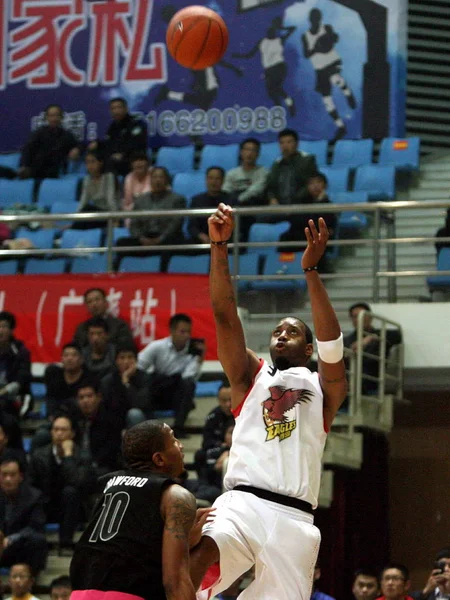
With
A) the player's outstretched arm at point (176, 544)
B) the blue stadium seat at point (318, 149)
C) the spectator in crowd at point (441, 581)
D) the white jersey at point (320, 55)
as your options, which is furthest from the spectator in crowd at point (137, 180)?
the player's outstretched arm at point (176, 544)

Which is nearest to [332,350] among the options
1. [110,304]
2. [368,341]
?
[368,341]

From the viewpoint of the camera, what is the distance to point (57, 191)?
15453mm

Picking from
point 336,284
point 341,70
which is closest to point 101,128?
point 341,70

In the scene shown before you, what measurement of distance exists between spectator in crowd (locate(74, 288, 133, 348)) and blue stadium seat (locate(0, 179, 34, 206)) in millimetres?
3703

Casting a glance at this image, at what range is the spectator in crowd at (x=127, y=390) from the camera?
36.9 feet

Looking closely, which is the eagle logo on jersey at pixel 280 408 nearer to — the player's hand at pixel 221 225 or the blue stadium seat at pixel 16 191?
the player's hand at pixel 221 225

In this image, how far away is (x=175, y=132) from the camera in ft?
53.1

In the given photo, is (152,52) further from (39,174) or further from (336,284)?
(336,284)

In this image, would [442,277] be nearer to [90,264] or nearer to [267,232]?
[267,232]

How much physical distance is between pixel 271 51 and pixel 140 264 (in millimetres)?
3862

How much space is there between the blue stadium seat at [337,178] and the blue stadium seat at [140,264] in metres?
2.14

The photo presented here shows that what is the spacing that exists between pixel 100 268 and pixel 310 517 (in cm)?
748

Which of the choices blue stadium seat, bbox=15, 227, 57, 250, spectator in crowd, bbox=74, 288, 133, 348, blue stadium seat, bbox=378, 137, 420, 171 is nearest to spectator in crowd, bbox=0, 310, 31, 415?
spectator in crowd, bbox=74, 288, 133, 348

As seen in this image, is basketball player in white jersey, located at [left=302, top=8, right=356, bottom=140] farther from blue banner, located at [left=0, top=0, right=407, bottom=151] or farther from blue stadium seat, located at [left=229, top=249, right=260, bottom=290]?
blue stadium seat, located at [left=229, top=249, right=260, bottom=290]
